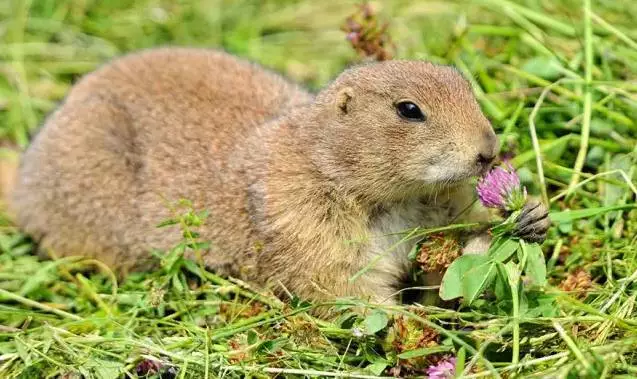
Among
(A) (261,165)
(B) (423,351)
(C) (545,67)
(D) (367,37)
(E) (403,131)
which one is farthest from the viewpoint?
(D) (367,37)

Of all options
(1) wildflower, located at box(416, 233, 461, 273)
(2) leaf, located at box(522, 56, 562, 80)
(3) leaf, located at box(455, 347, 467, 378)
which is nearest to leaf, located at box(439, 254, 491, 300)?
(1) wildflower, located at box(416, 233, 461, 273)

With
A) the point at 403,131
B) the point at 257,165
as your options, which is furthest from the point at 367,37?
the point at 403,131

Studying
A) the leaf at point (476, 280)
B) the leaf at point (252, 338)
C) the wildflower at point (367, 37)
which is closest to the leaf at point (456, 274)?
the leaf at point (476, 280)

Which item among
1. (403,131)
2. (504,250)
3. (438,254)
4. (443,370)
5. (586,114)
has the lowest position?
(443,370)

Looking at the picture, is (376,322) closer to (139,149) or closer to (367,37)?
(139,149)

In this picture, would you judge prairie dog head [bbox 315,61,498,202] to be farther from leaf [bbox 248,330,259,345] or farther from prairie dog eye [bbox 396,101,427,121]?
leaf [bbox 248,330,259,345]

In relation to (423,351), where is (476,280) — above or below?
above

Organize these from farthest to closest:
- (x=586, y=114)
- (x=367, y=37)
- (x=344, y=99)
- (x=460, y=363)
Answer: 1. (x=367, y=37)
2. (x=586, y=114)
3. (x=344, y=99)
4. (x=460, y=363)

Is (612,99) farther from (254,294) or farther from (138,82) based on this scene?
(138,82)
